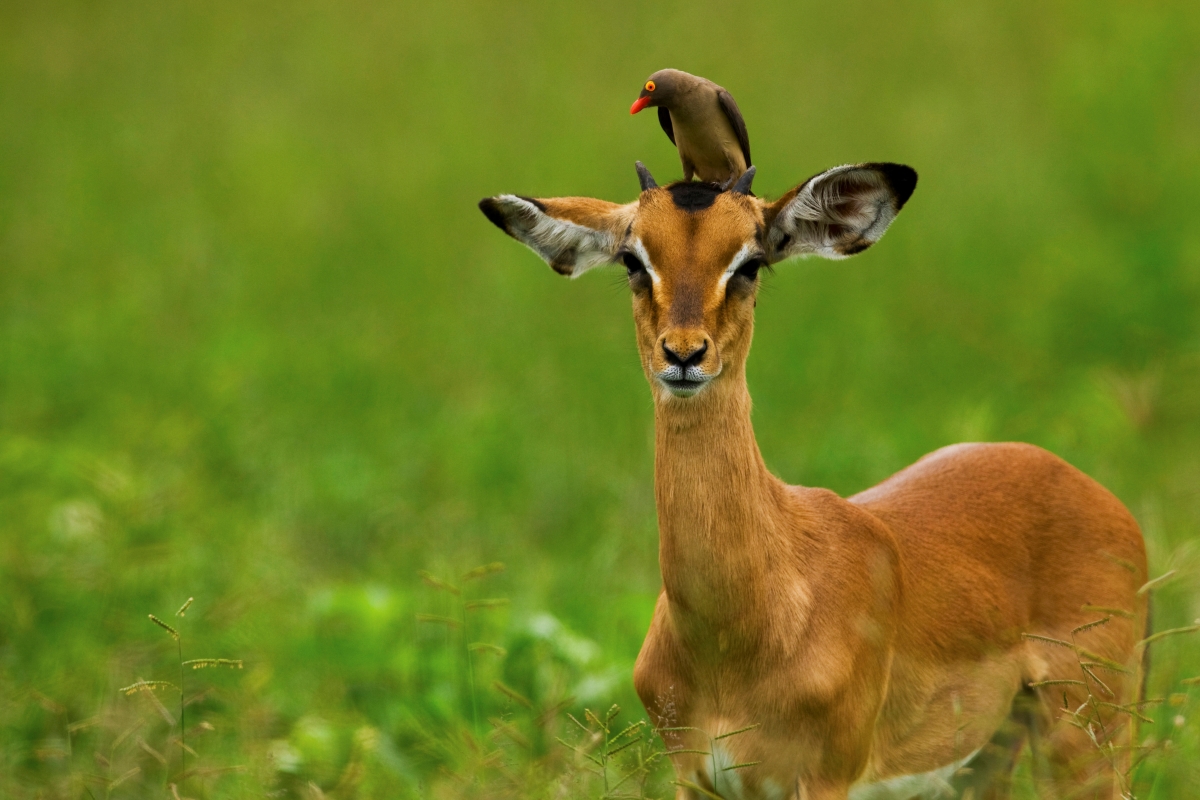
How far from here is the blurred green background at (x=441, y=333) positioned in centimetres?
762

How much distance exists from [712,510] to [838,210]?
1.19m

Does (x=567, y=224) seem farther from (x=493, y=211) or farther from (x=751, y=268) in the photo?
(x=751, y=268)

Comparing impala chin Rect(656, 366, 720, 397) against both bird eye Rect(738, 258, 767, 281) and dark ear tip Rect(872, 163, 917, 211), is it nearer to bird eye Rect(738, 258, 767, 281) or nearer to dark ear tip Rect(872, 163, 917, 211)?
bird eye Rect(738, 258, 767, 281)

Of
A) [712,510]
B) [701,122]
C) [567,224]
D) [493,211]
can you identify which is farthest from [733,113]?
[712,510]

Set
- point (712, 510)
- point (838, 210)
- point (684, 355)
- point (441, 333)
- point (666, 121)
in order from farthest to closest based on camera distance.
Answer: point (441, 333), point (666, 121), point (838, 210), point (712, 510), point (684, 355)

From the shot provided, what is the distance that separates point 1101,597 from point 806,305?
960 centimetres

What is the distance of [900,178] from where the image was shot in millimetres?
5227

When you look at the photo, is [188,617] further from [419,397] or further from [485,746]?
[419,397]

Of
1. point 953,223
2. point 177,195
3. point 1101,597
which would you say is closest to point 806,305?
point 953,223

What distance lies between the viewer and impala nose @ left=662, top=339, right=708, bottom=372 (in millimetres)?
4770

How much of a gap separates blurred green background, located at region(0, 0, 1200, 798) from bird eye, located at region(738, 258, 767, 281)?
1.78 ft

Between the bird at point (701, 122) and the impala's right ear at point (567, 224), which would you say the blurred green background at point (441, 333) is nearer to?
the bird at point (701, 122)

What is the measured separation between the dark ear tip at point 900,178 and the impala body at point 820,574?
14 mm

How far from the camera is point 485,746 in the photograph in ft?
19.9
